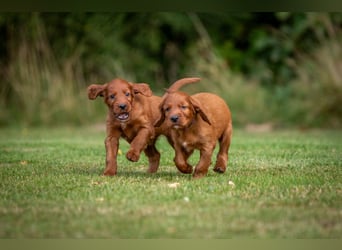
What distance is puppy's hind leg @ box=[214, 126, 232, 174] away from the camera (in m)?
7.66

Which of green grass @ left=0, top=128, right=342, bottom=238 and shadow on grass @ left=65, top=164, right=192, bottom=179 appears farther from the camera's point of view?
shadow on grass @ left=65, top=164, right=192, bottom=179

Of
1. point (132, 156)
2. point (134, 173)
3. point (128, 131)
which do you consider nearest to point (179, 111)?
point (132, 156)

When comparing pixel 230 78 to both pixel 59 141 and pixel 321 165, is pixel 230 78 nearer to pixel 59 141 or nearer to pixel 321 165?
pixel 59 141

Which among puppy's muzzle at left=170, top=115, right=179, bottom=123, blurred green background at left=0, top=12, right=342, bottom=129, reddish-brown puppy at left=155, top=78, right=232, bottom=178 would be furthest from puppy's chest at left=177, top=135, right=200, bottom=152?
blurred green background at left=0, top=12, right=342, bottom=129

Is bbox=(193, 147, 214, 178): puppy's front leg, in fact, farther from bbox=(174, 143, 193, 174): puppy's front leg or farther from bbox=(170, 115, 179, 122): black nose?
bbox=(170, 115, 179, 122): black nose

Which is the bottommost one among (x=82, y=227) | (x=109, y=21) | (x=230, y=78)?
(x=82, y=227)

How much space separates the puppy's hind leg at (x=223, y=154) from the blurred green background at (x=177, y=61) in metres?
6.88

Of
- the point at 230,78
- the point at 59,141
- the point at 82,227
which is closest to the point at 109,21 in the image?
the point at 230,78

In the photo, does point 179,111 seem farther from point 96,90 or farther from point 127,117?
point 96,90

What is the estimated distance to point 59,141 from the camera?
37.7ft

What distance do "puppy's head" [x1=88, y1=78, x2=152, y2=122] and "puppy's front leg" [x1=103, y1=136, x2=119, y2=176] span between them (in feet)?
0.79

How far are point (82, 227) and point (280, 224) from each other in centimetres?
140

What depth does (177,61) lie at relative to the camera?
21219 mm

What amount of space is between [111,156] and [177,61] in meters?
14.0
